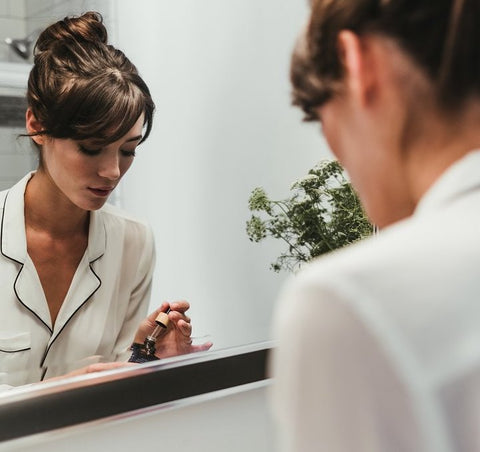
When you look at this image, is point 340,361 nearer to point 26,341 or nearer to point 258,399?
point 26,341

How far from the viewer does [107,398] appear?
4.40ft

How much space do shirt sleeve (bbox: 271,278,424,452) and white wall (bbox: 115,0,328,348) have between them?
37.8 inches

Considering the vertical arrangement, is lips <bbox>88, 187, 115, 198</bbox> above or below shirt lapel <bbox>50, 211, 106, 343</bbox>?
above

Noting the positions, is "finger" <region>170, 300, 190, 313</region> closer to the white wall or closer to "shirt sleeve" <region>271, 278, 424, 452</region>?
the white wall

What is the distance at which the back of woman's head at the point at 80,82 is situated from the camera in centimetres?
118

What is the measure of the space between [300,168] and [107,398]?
636 mm

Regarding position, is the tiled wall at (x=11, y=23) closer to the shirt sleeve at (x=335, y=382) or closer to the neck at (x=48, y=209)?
the neck at (x=48, y=209)

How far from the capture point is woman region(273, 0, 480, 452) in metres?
0.36

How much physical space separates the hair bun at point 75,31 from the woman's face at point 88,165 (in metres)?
0.15

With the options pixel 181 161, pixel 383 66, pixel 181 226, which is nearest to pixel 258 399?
pixel 181 226

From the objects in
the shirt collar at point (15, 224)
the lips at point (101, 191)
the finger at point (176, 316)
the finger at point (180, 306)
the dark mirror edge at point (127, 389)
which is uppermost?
the lips at point (101, 191)

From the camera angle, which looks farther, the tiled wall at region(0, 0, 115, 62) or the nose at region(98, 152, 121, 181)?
the nose at region(98, 152, 121, 181)

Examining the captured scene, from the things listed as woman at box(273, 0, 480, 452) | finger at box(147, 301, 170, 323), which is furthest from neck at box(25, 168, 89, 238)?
woman at box(273, 0, 480, 452)

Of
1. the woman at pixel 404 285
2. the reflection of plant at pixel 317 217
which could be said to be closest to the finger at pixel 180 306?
the reflection of plant at pixel 317 217
